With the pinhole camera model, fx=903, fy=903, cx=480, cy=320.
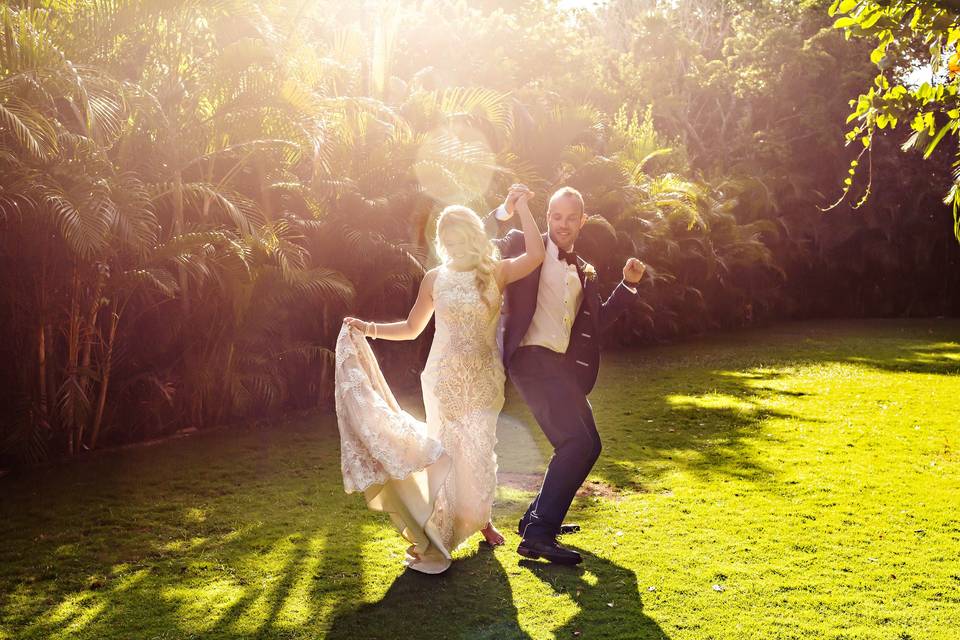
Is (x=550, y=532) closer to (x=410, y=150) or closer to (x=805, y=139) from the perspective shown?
(x=410, y=150)

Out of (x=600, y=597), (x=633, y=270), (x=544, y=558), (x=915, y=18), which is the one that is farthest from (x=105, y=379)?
(x=915, y=18)

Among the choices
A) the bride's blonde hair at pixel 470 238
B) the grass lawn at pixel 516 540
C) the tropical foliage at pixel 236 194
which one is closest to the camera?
the grass lawn at pixel 516 540

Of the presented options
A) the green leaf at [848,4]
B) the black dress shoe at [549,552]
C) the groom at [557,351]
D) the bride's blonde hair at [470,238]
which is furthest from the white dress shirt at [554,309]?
the green leaf at [848,4]

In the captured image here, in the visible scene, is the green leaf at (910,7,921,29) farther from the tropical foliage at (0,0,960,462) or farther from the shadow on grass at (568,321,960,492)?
the shadow on grass at (568,321,960,492)

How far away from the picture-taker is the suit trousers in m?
5.43

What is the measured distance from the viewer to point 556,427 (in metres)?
5.46

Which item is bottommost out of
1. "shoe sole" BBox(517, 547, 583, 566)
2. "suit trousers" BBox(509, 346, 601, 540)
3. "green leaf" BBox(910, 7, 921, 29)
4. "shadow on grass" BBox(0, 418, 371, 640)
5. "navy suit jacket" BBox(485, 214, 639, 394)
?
"shoe sole" BBox(517, 547, 583, 566)

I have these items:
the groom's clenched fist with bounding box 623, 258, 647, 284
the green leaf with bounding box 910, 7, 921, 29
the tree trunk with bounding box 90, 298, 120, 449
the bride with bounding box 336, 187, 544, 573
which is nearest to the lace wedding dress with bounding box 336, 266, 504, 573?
the bride with bounding box 336, 187, 544, 573

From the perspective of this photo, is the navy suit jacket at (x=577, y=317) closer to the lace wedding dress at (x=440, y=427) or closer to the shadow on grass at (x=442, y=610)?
the lace wedding dress at (x=440, y=427)

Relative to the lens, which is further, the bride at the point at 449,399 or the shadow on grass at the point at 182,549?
the bride at the point at 449,399

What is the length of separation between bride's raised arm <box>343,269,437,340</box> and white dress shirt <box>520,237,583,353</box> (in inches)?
24.7

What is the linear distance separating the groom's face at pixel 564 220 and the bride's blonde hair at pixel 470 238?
1.61 ft

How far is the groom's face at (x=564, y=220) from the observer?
555cm

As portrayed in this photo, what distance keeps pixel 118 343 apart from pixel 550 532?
613 centimetres
